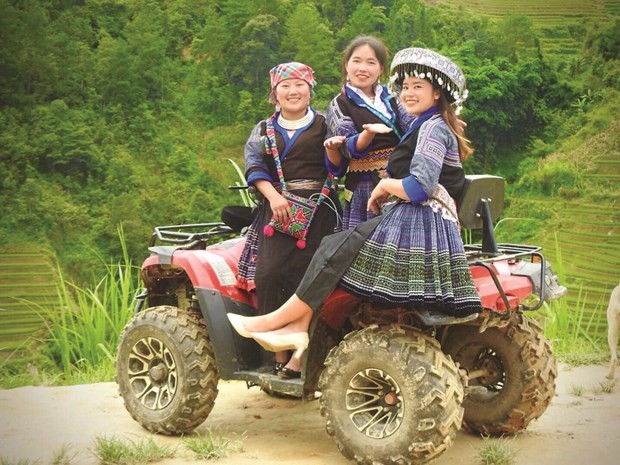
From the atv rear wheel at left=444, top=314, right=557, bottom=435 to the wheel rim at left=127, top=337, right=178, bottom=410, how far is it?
1.24 meters

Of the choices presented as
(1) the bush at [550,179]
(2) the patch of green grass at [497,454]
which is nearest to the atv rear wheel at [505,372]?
(2) the patch of green grass at [497,454]

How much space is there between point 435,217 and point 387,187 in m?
0.21

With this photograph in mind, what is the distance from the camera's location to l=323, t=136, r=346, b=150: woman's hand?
375 centimetres

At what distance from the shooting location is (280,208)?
3.96 m

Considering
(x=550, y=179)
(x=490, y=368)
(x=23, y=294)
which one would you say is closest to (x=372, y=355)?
(x=490, y=368)

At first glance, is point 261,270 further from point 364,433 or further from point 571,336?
point 571,336

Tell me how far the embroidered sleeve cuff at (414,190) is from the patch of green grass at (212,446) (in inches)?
51.8

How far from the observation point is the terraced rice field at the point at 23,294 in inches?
515

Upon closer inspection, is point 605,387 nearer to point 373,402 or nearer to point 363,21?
point 373,402

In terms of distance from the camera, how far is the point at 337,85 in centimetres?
1716

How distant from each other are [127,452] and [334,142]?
4.90 ft

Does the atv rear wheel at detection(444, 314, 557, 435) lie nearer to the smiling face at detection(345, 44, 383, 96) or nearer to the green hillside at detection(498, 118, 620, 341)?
the smiling face at detection(345, 44, 383, 96)

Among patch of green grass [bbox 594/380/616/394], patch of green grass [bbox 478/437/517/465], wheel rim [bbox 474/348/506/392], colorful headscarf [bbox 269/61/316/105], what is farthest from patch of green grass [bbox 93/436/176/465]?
patch of green grass [bbox 594/380/616/394]

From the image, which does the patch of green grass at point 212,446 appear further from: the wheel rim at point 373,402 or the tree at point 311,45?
the tree at point 311,45
